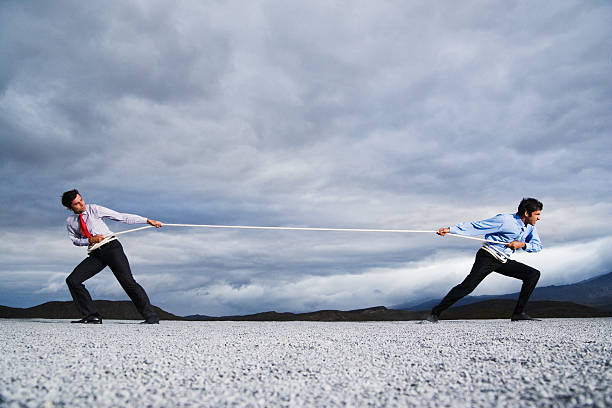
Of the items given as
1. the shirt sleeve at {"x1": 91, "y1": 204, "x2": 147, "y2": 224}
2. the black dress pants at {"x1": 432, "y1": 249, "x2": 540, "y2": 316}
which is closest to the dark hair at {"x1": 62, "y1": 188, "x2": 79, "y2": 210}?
the shirt sleeve at {"x1": 91, "y1": 204, "x2": 147, "y2": 224}

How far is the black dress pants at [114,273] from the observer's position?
23.9ft

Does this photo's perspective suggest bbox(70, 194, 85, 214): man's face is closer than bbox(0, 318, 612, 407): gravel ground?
No

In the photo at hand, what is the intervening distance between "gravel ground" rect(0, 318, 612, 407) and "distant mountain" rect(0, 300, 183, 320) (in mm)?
6519

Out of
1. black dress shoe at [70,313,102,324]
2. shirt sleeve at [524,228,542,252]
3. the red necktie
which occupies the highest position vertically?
the red necktie

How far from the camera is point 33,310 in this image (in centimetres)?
1090

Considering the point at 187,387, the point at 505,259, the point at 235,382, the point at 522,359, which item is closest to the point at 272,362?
the point at 235,382

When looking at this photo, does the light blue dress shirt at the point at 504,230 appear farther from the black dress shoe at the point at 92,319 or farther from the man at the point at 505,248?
the black dress shoe at the point at 92,319

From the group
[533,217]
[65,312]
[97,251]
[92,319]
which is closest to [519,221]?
[533,217]

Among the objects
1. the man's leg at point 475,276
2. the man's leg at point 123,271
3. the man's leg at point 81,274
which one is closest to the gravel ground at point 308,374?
the man's leg at point 123,271

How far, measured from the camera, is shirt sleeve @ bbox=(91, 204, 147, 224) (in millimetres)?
7527

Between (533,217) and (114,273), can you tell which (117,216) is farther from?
(533,217)

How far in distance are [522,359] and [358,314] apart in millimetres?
7044

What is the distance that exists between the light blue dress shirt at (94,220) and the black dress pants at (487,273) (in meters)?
5.47

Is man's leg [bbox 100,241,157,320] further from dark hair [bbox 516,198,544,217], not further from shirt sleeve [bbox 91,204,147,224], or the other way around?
dark hair [bbox 516,198,544,217]
